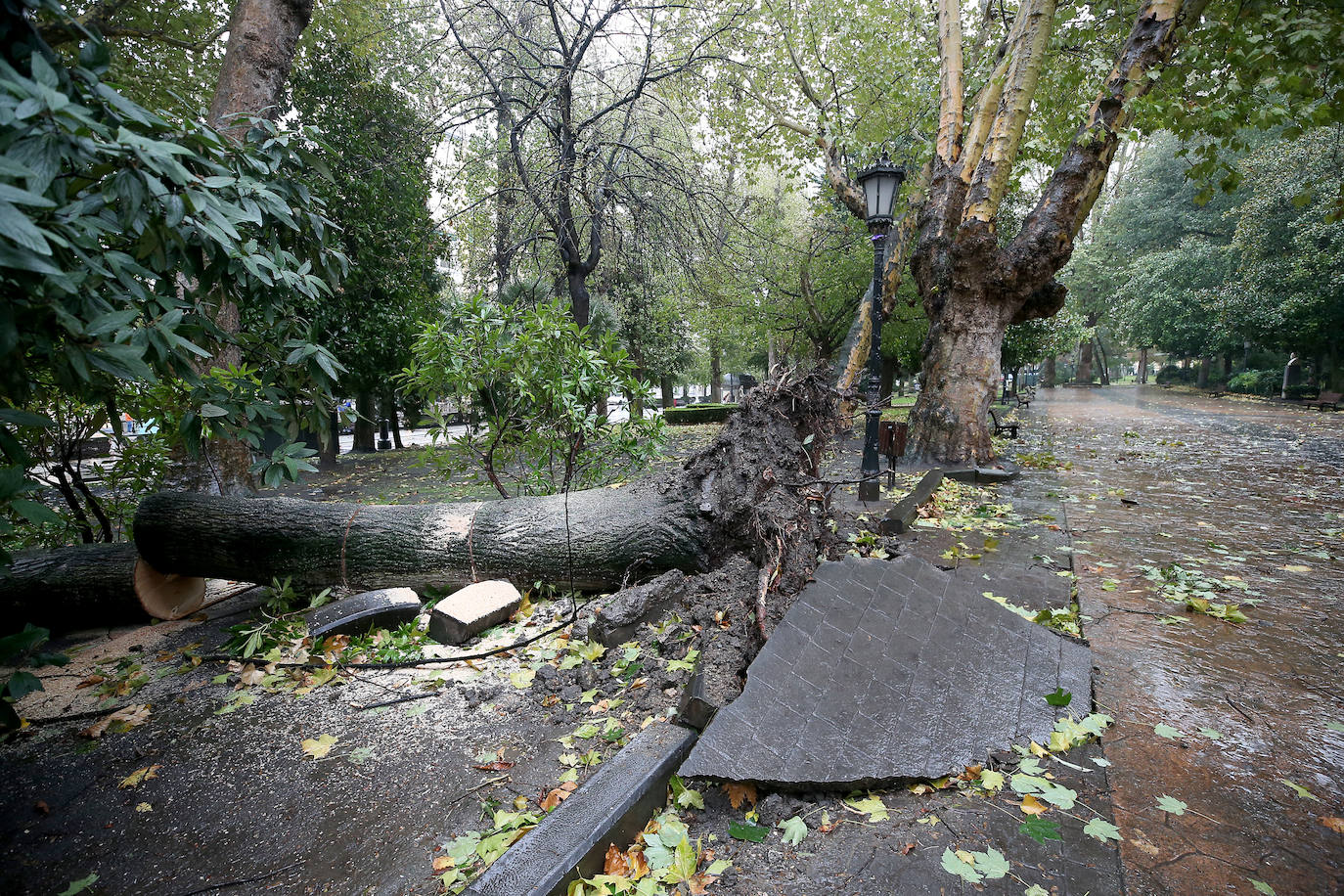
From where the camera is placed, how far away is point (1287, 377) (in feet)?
74.9

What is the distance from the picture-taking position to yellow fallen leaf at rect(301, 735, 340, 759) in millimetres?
2863

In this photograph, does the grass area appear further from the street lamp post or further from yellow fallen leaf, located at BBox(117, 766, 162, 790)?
yellow fallen leaf, located at BBox(117, 766, 162, 790)

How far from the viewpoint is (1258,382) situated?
1014 inches

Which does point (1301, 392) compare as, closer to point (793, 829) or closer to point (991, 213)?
point (991, 213)

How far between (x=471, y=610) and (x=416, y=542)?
80cm

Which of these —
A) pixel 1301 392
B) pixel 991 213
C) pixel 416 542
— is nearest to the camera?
pixel 416 542

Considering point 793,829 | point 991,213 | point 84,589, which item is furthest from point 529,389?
point 991,213

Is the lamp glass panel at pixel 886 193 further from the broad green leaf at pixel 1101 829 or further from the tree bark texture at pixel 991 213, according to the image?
the broad green leaf at pixel 1101 829

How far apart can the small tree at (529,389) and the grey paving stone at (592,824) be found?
3435 millimetres

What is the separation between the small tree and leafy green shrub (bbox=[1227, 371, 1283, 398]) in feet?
105

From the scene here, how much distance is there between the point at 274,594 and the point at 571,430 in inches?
108

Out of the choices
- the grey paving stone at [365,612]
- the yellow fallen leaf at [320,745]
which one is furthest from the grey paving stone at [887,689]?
the grey paving stone at [365,612]

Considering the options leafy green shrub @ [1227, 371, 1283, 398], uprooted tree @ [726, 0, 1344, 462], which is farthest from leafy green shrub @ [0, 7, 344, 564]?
leafy green shrub @ [1227, 371, 1283, 398]

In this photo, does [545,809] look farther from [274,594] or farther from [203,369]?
[203,369]
